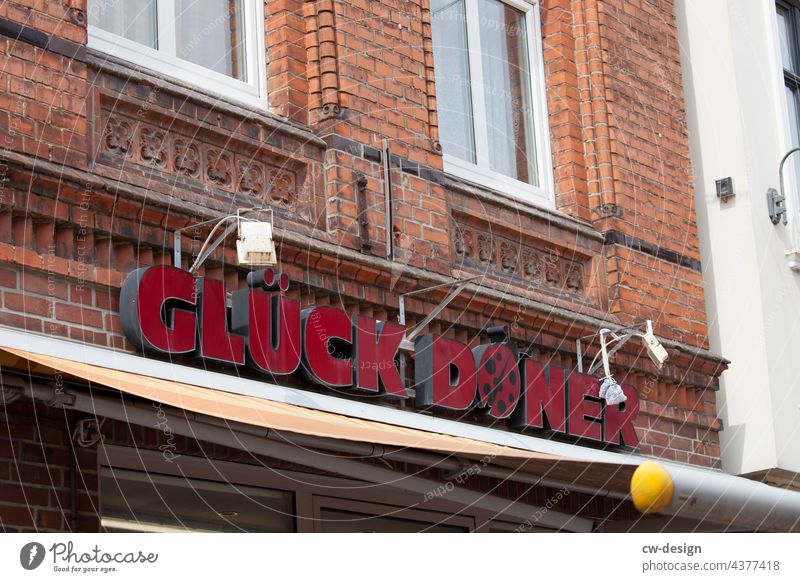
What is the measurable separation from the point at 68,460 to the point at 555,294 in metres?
4.45

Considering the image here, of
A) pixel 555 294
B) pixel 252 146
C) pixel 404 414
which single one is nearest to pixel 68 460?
pixel 404 414

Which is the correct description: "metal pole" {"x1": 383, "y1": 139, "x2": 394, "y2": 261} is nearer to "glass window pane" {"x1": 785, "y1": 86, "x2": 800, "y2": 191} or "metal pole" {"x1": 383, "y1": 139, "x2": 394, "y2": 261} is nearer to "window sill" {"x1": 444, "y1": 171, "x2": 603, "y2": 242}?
"window sill" {"x1": 444, "y1": 171, "x2": 603, "y2": 242}

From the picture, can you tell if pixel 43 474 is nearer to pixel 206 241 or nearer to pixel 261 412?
pixel 261 412

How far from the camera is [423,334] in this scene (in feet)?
29.5

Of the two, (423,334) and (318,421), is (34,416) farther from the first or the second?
(423,334)

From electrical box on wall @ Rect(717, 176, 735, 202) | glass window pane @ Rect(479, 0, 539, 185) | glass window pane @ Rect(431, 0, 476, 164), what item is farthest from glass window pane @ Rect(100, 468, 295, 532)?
electrical box on wall @ Rect(717, 176, 735, 202)

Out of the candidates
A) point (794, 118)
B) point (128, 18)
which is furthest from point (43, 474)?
point (794, 118)

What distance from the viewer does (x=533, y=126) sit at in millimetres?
11180

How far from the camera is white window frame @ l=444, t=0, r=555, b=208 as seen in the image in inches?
406

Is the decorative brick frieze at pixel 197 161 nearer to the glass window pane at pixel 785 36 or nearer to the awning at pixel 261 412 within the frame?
the awning at pixel 261 412

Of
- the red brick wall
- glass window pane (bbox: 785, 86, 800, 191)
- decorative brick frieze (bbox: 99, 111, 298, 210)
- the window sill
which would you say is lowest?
the red brick wall

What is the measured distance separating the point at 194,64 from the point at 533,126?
11.5 ft

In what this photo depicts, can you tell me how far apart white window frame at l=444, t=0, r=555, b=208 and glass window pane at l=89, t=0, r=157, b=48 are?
2.48 metres

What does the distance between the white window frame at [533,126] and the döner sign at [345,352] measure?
152cm
